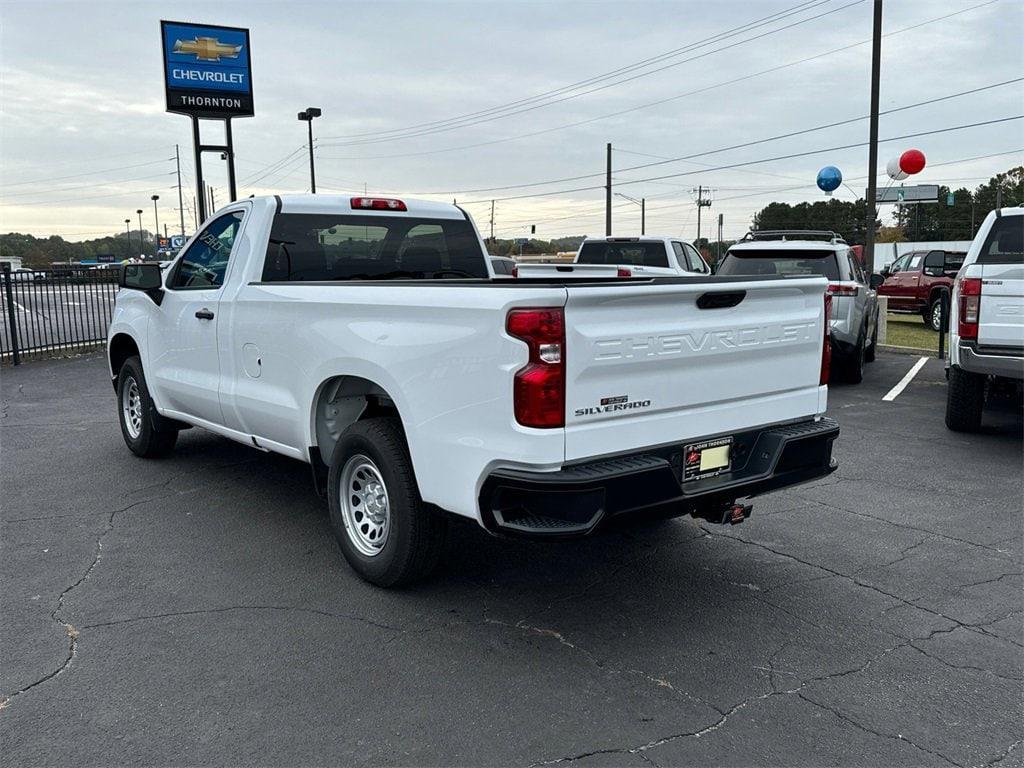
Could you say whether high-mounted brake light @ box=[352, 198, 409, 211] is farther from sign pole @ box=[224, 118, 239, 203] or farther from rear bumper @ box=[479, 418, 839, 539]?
sign pole @ box=[224, 118, 239, 203]

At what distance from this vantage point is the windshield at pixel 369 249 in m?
5.41

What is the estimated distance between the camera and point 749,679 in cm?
345

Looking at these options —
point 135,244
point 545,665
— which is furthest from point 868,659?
point 135,244

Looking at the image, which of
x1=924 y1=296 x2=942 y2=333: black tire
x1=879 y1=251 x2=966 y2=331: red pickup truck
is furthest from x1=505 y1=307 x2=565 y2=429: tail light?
x1=924 y1=296 x2=942 y2=333: black tire

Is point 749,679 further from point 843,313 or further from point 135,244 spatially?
point 135,244

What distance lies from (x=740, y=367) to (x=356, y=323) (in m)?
1.85

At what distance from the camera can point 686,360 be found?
3760 millimetres

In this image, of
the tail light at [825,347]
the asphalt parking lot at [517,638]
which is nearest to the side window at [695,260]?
the asphalt parking lot at [517,638]

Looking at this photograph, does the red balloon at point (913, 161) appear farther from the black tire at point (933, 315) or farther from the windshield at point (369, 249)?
the windshield at point (369, 249)

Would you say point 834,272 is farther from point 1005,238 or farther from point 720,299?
point 720,299

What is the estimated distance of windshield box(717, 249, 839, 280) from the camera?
10898 millimetres

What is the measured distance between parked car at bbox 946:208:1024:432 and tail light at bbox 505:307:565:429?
5337mm

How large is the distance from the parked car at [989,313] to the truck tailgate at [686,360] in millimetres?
3565

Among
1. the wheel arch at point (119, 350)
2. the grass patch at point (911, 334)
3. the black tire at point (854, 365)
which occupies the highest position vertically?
the wheel arch at point (119, 350)
